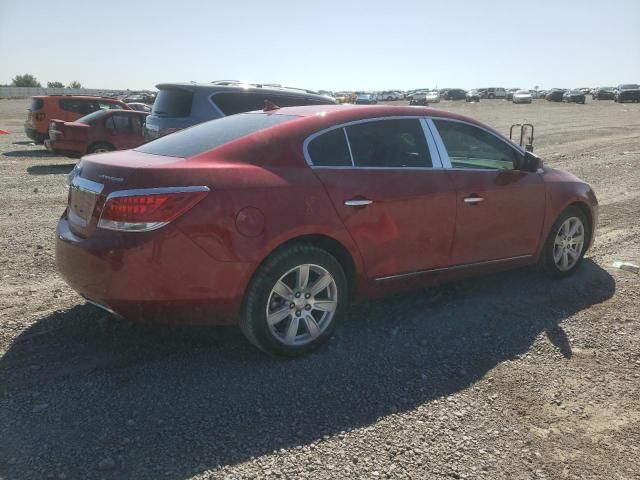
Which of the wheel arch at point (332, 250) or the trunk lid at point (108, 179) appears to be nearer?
the trunk lid at point (108, 179)

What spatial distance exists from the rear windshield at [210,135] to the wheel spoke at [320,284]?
1100 mm

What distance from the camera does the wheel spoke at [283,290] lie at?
367 cm

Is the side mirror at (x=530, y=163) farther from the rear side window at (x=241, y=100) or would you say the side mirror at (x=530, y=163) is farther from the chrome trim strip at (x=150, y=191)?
the rear side window at (x=241, y=100)

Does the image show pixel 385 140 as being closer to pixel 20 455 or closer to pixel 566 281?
pixel 566 281

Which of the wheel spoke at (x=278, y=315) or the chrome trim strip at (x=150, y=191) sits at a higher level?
the chrome trim strip at (x=150, y=191)

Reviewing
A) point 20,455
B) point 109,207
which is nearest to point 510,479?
point 20,455

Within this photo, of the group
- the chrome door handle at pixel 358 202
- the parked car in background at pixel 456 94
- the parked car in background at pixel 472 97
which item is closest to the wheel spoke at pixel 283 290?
the chrome door handle at pixel 358 202

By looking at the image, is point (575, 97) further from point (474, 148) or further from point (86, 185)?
Answer: point (86, 185)

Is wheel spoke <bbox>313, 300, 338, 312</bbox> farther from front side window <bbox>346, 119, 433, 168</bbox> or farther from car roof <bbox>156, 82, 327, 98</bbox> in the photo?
car roof <bbox>156, 82, 327, 98</bbox>

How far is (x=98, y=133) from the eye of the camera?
1394 centimetres

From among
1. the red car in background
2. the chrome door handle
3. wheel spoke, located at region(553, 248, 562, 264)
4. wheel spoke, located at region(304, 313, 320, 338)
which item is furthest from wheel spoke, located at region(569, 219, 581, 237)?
the red car in background

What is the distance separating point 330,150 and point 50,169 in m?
11.3

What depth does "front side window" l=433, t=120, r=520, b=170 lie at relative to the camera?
183 inches

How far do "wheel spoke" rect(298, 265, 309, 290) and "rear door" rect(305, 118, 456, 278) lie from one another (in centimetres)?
42
